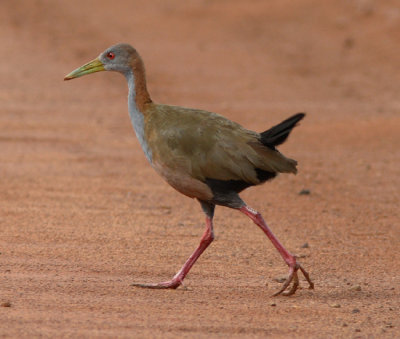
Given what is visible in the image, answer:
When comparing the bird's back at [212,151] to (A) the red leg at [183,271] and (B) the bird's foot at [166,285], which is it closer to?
(A) the red leg at [183,271]

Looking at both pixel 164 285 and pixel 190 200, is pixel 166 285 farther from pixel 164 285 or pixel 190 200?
pixel 190 200

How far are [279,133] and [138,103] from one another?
1.18 metres

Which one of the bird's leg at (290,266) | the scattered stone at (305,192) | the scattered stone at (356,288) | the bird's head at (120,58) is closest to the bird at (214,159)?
the bird's leg at (290,266)

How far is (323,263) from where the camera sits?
800 centimetres

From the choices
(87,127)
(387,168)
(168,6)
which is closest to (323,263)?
(387,168)

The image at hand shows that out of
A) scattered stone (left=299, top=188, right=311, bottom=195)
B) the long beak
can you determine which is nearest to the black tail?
the long beak

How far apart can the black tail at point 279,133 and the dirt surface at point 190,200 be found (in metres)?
1.08

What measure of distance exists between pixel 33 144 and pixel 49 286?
6188 mm

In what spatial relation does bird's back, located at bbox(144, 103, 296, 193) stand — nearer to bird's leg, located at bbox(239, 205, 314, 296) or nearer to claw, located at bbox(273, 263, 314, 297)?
bird's leg, located at bbox(239, 205, 314, 296)

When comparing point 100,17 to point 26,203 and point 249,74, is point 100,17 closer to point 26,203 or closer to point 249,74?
point 249,74

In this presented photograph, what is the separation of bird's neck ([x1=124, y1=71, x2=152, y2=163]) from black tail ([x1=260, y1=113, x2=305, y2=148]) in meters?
0.87

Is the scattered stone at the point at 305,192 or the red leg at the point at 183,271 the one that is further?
the scattered stone at the point at 305,192

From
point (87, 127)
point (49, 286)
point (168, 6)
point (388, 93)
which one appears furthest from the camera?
point (168, 6)

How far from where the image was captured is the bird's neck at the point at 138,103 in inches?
282
